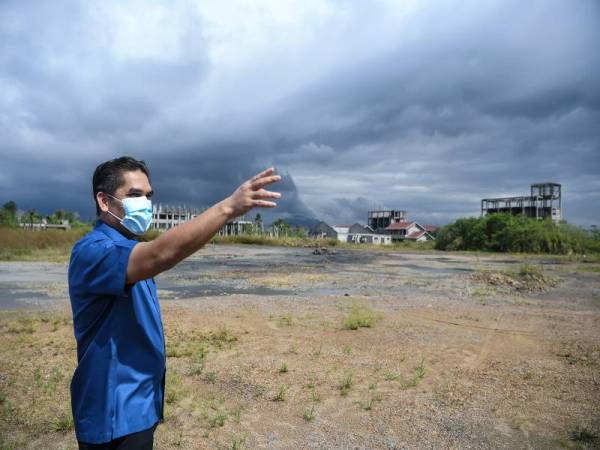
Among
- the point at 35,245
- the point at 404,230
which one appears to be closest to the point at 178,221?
the point at 35,245

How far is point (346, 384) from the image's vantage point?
18.7 feet

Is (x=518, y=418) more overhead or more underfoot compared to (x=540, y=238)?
more underfoot

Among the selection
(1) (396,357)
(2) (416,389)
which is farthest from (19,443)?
(1) (396,357)

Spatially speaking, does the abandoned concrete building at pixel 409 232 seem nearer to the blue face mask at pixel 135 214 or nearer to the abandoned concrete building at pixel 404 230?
the abandoned concrete building at pixel 404 230

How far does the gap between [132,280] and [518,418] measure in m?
4.68

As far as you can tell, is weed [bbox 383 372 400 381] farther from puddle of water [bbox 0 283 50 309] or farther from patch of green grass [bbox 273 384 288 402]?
puddle of water [bbox 0 283 50 309]

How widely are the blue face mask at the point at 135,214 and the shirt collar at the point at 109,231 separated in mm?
52

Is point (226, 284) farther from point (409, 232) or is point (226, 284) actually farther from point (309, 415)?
point (409, 232)

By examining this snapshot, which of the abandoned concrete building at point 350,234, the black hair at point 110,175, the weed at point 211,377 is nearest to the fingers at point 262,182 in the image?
the black hair at point 110,175

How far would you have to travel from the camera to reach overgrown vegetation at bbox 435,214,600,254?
43.2 m

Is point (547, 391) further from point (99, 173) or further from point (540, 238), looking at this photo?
point (540, 238)

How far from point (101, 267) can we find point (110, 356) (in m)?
0.41

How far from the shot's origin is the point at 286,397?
539 cm

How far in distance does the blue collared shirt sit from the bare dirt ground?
260 cm
